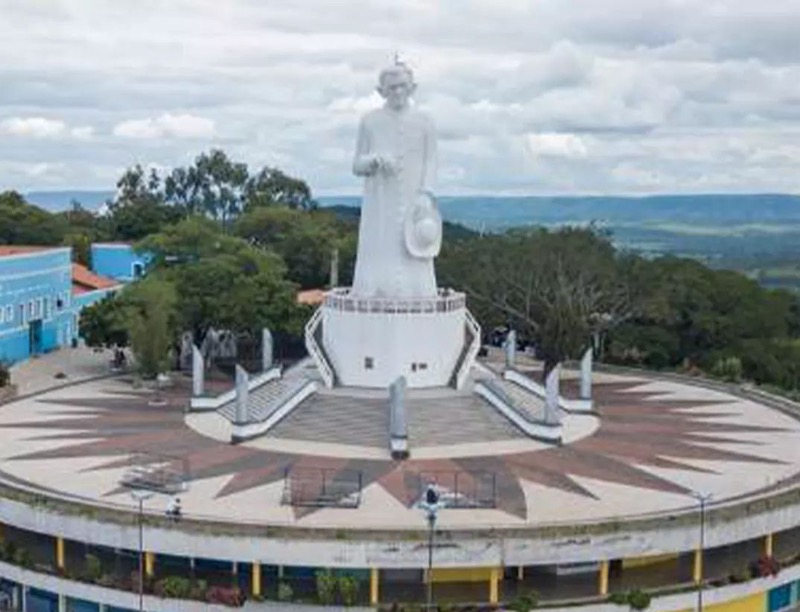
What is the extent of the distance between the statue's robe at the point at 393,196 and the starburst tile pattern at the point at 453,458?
9717mm

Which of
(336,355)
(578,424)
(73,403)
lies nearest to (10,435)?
(73,403)

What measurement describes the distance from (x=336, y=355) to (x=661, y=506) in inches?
740

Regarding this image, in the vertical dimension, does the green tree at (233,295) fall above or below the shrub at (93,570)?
above

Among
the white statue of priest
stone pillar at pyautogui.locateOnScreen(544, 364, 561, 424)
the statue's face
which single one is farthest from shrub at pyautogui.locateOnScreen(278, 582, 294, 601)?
the statue's face

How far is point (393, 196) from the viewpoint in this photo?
173 feet

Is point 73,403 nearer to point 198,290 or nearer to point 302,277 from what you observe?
point 198,290

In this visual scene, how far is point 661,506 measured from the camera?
37.3 meters

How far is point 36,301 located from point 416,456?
36465mm

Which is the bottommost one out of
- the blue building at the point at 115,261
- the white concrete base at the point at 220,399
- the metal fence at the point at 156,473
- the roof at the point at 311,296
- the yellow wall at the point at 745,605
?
the yellow wall at the point at 745,605

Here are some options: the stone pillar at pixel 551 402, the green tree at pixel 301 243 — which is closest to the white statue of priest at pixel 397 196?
the stone pillar at pixel 551 402

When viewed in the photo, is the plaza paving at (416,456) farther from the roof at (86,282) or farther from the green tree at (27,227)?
the green tree at (27,227)

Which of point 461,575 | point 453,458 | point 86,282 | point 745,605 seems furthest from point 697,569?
point 86,282

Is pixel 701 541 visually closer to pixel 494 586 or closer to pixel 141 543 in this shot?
A: pixel 494 586

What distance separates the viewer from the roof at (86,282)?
269 ft
